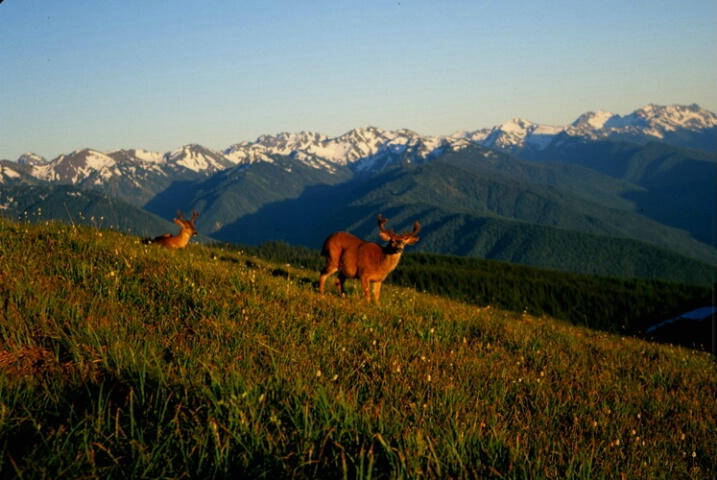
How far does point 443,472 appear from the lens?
3.21 meters

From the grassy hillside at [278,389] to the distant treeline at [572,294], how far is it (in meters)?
42.1

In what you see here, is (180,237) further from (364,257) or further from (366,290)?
(366,290)

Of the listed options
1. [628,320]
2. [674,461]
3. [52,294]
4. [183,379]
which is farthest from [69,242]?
[628,320]

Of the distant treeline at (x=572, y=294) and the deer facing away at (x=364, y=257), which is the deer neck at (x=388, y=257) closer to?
the deer facing away at (x=364, y=257)

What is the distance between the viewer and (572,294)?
62156 mm

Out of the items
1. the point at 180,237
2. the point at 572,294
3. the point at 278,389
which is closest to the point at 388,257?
the point at 180,237

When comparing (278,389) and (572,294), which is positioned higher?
(278,389)

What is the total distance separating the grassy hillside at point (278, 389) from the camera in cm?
303

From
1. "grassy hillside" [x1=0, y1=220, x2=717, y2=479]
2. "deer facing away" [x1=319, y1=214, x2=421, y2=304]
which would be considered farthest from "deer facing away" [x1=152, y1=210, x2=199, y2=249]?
"grassy hillside" [x1=0, y1=220, x2=717, y2=479]

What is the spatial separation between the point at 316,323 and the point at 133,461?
13.0ft

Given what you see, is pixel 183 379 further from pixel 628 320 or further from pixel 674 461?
pixel 628 320

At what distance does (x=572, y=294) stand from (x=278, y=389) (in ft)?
214

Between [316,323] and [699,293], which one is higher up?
[316,323]

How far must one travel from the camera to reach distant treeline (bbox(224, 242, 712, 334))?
55.6 meters
